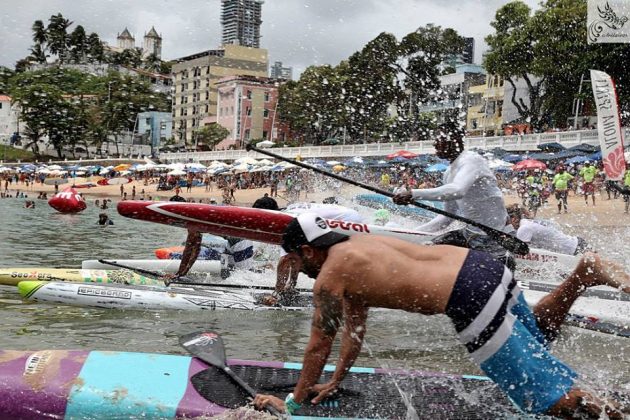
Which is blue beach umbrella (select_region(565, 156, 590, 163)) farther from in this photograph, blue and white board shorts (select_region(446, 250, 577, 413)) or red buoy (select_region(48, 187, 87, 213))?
blue and white board shorts (select_region(446, 250, 577, 413))

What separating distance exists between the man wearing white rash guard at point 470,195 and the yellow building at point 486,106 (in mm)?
51480

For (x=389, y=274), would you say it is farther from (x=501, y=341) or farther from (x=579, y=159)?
(x=579, y=159)

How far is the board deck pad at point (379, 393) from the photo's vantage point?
5027 mm

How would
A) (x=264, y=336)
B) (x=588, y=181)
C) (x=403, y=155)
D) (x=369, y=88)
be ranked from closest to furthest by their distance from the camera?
(x=264, y=336)
(x=588, y=181)
(x=403, y=155)
(x=369, y=88)

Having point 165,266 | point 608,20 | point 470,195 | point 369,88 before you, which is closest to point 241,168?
point 369,88

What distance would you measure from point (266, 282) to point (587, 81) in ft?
121

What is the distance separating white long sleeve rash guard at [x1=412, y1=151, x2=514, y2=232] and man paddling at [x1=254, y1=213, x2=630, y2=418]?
277cm

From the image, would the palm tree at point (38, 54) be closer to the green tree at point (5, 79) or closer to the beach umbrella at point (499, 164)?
the green tree at point (5, 79)

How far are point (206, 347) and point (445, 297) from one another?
2.50m

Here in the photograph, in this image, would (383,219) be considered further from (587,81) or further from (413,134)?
(413,134)

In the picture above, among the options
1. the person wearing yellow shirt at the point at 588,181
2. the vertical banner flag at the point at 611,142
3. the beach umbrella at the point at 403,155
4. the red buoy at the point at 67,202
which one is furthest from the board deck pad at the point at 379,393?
the beach umbrella at the point at 403,155

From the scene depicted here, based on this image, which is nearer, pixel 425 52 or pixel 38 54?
pixel 425 52

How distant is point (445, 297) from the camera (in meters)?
4.15

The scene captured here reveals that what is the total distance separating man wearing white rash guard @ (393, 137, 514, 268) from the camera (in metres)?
7.10
